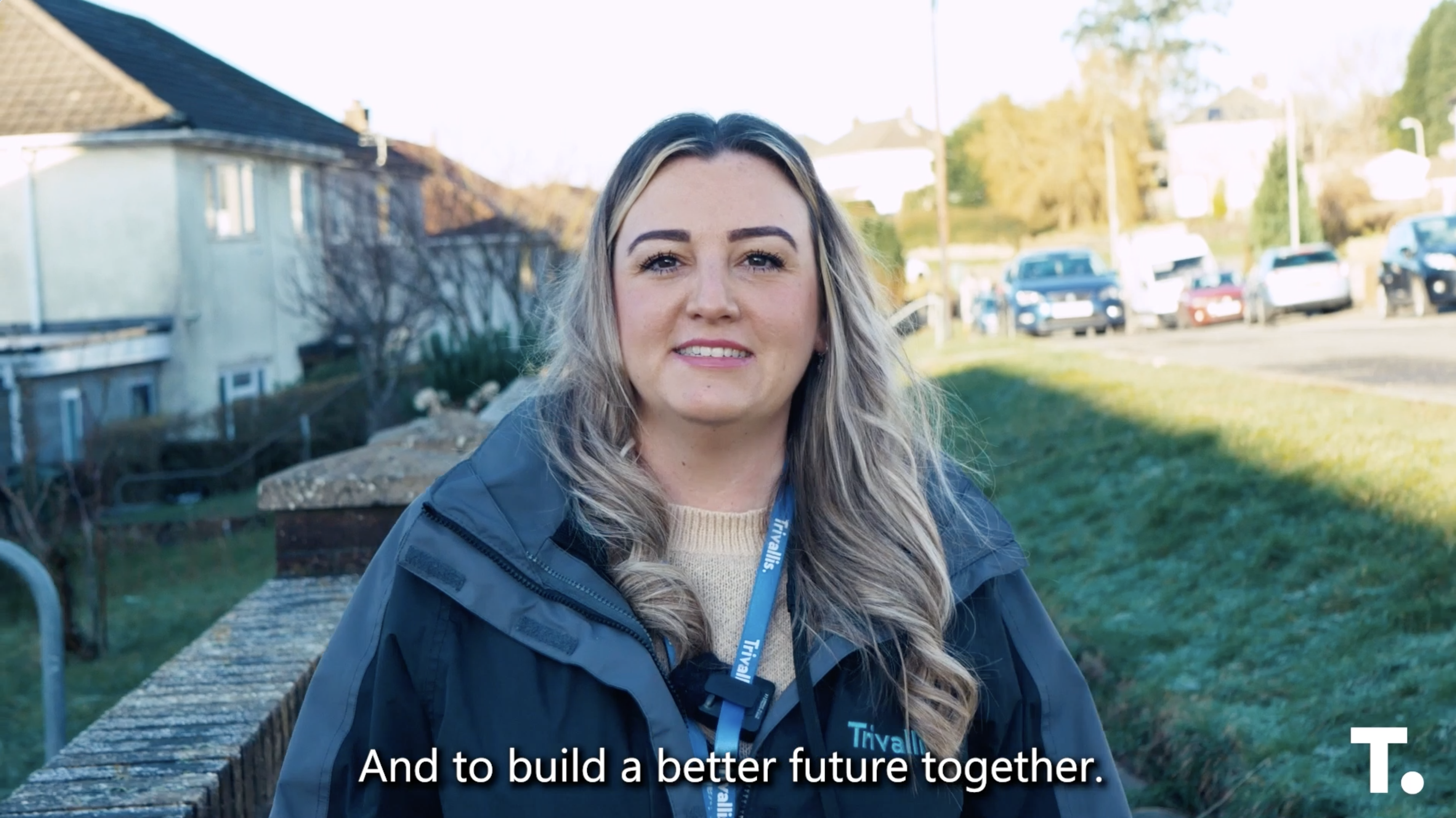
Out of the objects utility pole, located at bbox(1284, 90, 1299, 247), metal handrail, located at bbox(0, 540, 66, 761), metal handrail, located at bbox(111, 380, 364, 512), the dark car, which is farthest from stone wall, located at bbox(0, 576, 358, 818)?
utility pole, located at bbox(1284, 90, 1299, 247)

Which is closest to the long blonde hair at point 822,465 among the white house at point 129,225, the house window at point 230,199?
the white house at point 129,225

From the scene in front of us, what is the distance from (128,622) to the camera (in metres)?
10.9

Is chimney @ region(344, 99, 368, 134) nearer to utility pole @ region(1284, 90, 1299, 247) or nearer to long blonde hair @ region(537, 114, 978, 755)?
utility pole @ region(1284, 90, 1299, 247)

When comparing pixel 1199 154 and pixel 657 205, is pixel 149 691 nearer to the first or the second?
pixel 657 205

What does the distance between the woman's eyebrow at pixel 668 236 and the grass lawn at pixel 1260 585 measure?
3.85 ft

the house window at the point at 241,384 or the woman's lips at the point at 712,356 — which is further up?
the woman's lips at the point at 712,356

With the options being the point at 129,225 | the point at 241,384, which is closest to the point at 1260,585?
the point at 129,225

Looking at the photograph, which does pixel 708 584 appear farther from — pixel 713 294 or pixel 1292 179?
pixel 1292 179

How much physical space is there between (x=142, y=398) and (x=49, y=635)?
69.8 feet

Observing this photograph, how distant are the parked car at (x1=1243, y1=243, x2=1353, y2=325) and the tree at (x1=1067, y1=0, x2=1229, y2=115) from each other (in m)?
45.1

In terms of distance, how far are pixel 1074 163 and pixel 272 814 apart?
227ft

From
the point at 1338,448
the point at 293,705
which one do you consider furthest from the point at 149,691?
the point at 1338,448

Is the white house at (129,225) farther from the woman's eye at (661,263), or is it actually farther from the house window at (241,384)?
the woman's eye at (661,263)

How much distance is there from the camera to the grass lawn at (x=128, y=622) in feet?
23.5
